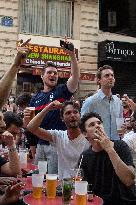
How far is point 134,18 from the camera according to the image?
4.25 metres

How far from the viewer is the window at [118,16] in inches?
161

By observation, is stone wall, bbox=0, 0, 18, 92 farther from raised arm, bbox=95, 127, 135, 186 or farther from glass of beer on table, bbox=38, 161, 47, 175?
raised arm, bbox=95, 127, 135, 186

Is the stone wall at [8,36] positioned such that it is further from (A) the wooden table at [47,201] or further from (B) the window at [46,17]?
(A) the wooden table at [47,201]

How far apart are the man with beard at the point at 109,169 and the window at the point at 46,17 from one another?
11969 mm

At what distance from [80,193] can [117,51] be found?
1354 centimetres

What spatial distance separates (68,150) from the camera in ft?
15.3

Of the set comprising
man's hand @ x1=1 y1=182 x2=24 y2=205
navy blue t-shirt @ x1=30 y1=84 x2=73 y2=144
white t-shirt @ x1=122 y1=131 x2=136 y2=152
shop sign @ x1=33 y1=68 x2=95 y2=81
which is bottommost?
man's hand @ x1=1 y1=182 x2=24 y2=205

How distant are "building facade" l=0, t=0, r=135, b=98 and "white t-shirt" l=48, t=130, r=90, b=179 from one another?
31.8ft

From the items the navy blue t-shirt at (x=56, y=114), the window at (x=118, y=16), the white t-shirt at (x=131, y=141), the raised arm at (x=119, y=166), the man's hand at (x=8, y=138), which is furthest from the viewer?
the navy blue t-shirt at (x=56, y=114)

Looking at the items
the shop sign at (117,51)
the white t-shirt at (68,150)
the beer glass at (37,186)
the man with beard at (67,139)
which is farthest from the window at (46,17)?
the beer glass at (37,186)

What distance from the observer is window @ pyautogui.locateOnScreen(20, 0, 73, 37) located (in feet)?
50.5

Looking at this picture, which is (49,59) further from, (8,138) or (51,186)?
(51,186)

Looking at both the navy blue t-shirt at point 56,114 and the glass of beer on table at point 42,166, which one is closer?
the glass of beer on table at point 42,166

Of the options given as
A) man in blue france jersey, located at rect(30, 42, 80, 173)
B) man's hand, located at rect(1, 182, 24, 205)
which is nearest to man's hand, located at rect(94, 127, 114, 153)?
man's hand, located at rect(1, 182, 24, 205)
